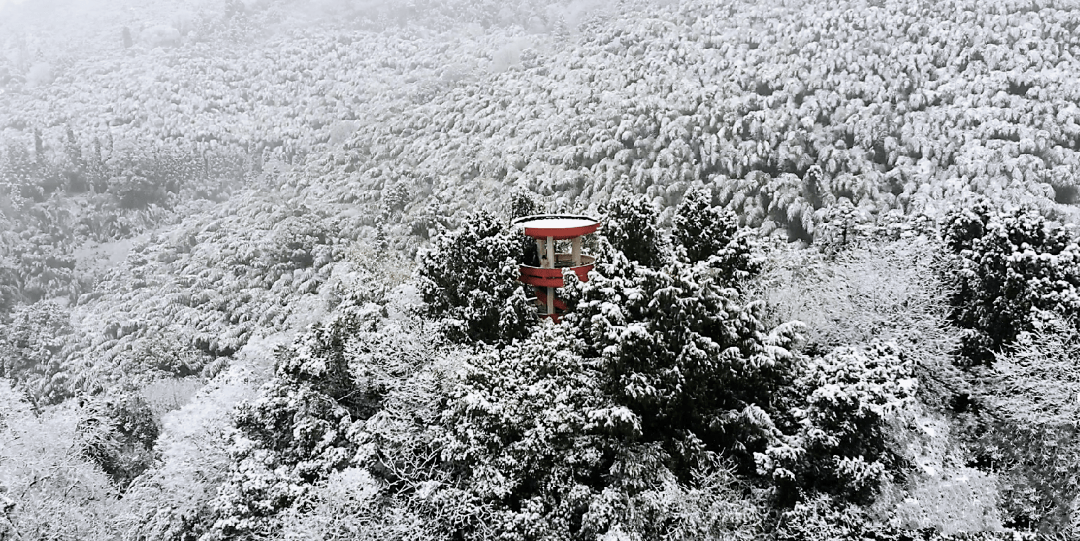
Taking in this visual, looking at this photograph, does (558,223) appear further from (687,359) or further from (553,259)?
(687,359)

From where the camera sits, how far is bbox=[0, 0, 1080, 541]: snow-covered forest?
1390 cm

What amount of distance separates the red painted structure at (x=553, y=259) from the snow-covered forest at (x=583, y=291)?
3.36ft

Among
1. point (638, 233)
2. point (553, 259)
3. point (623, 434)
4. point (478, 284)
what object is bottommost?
point (623, 434)

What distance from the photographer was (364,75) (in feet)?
319

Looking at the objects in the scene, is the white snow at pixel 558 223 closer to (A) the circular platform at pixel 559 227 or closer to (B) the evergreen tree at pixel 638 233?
(A) the circular platform at pixel 559 227

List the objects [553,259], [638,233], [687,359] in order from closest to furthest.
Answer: [687,359] → [638,233] → [553,259]

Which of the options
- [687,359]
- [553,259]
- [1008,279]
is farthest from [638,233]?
[1008,279]

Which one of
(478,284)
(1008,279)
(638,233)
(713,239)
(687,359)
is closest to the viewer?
(687,359)

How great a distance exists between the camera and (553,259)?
20.6 metres

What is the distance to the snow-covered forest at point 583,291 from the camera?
13.9 meters

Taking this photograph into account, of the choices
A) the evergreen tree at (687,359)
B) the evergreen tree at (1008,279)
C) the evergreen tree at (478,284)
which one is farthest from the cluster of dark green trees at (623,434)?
the evergreen tree at (1008,279)

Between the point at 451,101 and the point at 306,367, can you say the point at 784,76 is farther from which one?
the point at 306,367

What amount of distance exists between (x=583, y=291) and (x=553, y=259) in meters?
5.29

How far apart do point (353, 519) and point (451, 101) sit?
64.0 m
